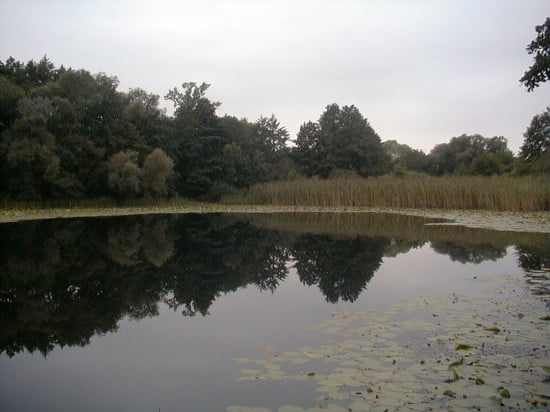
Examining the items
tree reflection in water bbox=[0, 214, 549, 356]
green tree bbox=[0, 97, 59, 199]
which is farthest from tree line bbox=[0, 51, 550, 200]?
tree reflection in water bbox=[0, 214, 549, 356]

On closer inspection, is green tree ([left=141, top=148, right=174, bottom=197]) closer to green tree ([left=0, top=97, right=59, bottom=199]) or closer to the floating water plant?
green tree ([left=0, top=97, right=59, bottom=199])

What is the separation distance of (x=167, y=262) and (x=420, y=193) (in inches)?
671

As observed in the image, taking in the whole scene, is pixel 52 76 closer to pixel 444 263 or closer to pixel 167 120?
pixel 167 120

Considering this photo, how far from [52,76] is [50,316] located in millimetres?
28709

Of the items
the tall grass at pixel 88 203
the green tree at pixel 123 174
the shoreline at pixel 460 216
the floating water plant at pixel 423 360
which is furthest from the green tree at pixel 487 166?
the floating water plant at pixel 423 360

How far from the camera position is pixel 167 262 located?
9867mm

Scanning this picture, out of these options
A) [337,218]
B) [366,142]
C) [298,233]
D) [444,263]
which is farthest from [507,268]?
[366,142]

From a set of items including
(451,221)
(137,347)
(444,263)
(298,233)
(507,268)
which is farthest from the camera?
(451,221)

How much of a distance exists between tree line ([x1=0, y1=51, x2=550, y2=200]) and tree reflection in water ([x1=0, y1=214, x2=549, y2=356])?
3910 mm

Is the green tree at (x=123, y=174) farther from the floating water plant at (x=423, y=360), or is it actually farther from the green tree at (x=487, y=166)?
the green tree at (x=487, y=166)

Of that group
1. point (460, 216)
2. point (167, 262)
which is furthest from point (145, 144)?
point (167, 262)

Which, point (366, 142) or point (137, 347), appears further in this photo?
point (366, 142)

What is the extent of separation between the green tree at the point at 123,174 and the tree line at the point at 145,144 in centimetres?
6

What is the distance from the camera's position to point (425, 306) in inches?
253
